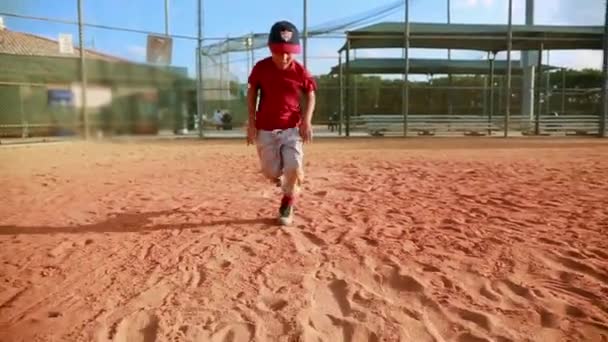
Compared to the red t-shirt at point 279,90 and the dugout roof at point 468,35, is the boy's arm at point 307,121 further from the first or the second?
the dugout roof at point 468,35

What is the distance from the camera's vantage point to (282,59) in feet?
13.1

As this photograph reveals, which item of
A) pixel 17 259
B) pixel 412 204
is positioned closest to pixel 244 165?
pixel 412 204

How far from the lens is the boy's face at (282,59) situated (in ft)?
12.9

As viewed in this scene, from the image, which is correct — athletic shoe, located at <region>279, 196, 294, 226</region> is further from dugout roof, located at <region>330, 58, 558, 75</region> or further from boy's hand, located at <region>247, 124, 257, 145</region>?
dugout roof, located at <region>330, 58, 558, 75</region>

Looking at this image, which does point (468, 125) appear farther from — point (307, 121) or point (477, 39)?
point (307, 121)

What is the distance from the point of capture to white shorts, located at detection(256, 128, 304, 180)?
13.4 feet

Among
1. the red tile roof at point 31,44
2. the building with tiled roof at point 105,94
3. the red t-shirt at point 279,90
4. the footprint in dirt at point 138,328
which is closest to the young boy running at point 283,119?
the red t-shirt at point 279,90

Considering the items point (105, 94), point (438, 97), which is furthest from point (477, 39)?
point (105, 94)

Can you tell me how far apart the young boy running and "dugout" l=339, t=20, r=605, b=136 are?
12022 millimetres

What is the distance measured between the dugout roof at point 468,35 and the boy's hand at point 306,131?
12646mm

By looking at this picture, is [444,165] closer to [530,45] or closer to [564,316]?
[564,316]

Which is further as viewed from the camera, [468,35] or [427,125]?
[427,125]

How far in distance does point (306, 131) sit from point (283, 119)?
0.72ft

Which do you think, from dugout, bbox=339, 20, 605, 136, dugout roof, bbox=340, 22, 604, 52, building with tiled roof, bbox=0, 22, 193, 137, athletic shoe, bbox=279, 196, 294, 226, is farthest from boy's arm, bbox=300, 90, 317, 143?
dugout roof, bbox=340, 22, 604, 52
